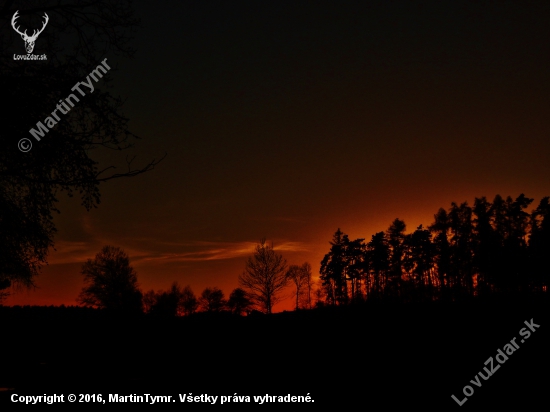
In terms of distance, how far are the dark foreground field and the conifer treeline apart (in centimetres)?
4692

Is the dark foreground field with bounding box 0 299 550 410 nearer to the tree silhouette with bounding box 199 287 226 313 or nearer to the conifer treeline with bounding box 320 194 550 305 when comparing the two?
the conifer treeline with bounding box 320 194 550 305

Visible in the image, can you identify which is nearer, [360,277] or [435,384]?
[435,384]

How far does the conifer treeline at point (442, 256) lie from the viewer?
Result: 60.0 m

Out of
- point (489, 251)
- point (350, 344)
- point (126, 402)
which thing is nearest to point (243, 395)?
point (126, 402)

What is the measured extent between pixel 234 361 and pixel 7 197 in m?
7.04

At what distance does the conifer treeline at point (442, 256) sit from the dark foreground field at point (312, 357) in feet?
154

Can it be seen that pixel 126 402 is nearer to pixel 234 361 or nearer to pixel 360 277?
pixel 234 361

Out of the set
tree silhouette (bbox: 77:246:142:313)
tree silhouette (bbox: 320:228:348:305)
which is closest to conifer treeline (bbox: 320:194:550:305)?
tree silhouette (bbox: 320:228:348:305)

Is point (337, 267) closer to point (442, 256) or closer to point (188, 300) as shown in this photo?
point (442, 256)

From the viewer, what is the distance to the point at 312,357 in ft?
42.5

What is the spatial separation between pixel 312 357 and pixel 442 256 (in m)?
61.8

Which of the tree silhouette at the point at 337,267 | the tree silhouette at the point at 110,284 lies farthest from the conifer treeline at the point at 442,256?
the tree silhouette at the point at 110,284

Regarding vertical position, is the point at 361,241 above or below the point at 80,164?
above

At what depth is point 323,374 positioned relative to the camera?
11.2 metres
